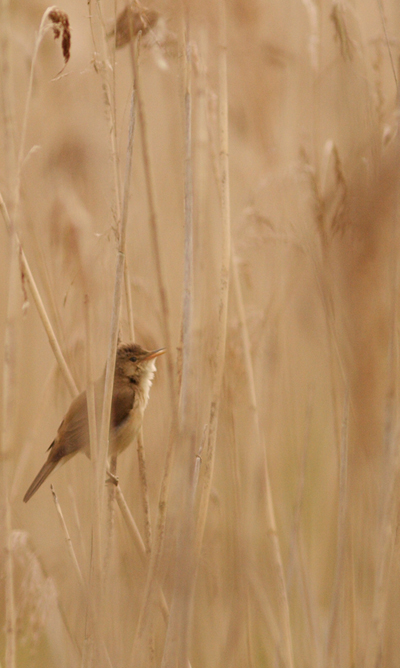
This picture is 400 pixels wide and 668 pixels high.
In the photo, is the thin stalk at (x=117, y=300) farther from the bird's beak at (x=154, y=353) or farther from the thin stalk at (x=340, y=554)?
the bird's beak at (x=154, y=353)

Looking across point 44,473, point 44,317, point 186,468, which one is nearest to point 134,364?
point 44,473

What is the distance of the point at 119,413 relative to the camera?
2441 mm

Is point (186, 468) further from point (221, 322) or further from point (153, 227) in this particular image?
point (153, 227)

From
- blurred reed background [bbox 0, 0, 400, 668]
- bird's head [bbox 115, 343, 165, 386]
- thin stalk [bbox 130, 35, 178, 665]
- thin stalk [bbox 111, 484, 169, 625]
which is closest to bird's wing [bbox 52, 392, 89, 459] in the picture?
blurred reed background [bbox 0, 0, 400, 668]

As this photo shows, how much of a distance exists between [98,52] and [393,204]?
2.59 ft

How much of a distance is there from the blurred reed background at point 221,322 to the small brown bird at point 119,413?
2.8 inches

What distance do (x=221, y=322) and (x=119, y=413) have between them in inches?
43.2

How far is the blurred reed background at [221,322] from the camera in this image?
4.09 ft

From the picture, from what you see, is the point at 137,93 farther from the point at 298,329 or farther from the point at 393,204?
the point at 298,329

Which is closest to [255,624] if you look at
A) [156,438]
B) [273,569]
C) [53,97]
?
[273,569]

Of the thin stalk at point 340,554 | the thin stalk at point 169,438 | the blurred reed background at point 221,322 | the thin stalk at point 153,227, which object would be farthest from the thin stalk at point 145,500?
the thin stalk at point 340,554

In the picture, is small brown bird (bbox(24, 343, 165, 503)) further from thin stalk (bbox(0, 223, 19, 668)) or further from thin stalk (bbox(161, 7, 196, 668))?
thin stalk (bbox(161, 7, 196, 668))

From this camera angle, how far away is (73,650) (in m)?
1.53

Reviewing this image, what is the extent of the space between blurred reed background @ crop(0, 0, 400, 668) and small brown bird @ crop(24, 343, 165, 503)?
7cm
